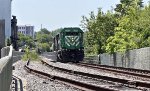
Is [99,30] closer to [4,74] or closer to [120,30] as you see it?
[120,30]

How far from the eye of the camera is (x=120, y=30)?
171 feet

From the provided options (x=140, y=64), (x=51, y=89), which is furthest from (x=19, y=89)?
(x=140, y=64)

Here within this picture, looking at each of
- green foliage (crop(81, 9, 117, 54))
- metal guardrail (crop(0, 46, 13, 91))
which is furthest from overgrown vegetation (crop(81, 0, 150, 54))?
metal guardrail (crop(0, 46, 13, 91))

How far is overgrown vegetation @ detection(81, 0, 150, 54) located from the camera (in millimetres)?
44219

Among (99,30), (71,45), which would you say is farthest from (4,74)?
(99,30)

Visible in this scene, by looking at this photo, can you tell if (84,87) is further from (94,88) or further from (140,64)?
(140,64)

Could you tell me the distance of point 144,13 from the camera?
1916 inches

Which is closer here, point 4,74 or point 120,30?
point 4,74

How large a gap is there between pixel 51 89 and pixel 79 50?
30.9 m

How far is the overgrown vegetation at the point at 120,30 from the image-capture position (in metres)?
44.2

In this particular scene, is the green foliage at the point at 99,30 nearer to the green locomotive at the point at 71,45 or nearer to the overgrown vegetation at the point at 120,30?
the overgrown vegetation at the point at 120,30

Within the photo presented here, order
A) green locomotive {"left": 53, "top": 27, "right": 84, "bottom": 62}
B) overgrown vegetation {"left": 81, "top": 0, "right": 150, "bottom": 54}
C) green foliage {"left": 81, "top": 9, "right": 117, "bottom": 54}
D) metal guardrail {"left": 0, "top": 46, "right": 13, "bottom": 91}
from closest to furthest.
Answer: metal guardrail {"left": 0, "top": 46, "right": 13, "bottom": 91}, overgrown vegetation {"left": 81, "top": 0, "right": 150, "bottom": 54}, green locomotive {"left": 53, "top": 27, "right": 84, "bottom": 62}, green foliage {"left": 81, "top": 9, "right": 117, "bottom": 54}

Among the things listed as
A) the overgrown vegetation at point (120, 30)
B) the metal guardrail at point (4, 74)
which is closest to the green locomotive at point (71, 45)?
the overgrown vegetation at point (120, 30)

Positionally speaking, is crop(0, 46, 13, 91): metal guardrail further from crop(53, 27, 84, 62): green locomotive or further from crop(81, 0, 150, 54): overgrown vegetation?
crop(53, 27, 84, 62): green locomotive
